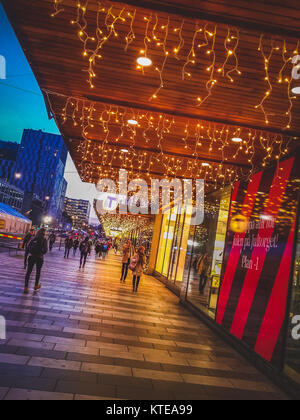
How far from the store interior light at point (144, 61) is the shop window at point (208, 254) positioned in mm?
5346

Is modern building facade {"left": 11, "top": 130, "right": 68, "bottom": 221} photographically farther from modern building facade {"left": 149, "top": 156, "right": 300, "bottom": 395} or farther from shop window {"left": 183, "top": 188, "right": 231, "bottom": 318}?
modern building facade {"left": 149, "top": 156, "right": 300, "bottom": 395}

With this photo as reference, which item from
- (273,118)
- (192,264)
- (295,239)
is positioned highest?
(273,118)

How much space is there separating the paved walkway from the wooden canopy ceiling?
399cm

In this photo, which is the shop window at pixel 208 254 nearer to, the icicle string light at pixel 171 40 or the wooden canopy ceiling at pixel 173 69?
the wooden canopy ceiling at pixel 173 69

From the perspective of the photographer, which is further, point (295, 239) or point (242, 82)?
point (295, 239)

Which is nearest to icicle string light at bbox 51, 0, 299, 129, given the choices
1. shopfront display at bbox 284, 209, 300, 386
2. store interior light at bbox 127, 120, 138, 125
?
store interior light at bbox 127, 120, 138, 125

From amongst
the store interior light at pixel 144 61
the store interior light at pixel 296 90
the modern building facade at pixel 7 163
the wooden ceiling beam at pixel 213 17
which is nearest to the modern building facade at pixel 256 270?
the store interior light at pixel 296 90

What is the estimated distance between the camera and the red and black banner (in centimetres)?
541

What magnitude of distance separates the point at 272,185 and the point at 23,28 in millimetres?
4974

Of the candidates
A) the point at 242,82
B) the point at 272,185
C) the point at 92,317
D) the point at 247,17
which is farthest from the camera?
the point at 92,317

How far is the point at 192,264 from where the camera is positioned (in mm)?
11289

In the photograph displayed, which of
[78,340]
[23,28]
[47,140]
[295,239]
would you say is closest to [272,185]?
[295,239]

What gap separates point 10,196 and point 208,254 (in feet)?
218
